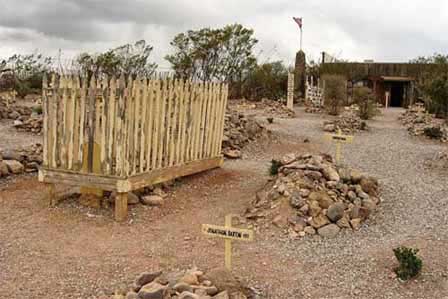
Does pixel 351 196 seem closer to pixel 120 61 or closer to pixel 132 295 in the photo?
pixel 132 295

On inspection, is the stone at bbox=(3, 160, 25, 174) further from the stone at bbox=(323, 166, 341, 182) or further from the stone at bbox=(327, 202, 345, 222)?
the stone at bbox=(327, 202, 345, 222)

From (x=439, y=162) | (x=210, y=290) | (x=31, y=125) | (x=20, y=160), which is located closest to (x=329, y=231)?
(x=210, y=290)

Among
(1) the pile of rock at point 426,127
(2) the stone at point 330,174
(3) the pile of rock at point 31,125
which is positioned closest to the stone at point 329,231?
(2) the stone at point 330,174

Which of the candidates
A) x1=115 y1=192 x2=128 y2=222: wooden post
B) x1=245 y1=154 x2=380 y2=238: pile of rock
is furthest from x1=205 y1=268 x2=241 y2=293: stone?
x1=115 y1=192 x2=128 y2=222: wooden post

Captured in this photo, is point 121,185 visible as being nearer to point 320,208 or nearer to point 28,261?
point 28,261

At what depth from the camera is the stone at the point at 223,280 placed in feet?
16.7

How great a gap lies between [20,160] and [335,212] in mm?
5915

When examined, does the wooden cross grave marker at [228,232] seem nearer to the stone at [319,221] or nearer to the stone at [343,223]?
the stone at [319,221]

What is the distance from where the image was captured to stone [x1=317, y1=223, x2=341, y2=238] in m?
7.08

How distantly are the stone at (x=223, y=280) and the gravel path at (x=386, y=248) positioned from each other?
53 centimetres

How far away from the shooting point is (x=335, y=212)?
737 cm

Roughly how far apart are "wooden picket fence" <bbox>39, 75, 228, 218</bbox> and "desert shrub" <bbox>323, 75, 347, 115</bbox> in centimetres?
1618

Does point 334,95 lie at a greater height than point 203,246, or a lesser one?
greater

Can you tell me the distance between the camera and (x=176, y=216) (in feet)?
25.9
